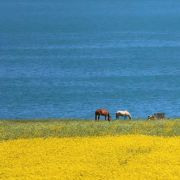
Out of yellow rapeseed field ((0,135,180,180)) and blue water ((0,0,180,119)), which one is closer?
yellow rapeseed field ((0,135,180,180))

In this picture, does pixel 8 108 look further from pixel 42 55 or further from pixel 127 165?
pixel 127 165

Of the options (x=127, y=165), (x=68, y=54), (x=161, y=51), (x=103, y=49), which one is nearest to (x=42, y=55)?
(x=68, y=54)

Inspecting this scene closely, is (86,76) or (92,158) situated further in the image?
(86,76)

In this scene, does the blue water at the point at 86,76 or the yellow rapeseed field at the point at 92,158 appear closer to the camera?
the yellow rapeseed field at the point at 92,158

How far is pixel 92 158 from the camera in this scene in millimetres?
33875

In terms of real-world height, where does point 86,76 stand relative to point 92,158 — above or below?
above

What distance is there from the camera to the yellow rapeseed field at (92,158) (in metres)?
31.0

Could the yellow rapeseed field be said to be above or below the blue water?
below

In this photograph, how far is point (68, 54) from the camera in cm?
15325

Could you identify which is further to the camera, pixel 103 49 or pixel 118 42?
pixel 118 42

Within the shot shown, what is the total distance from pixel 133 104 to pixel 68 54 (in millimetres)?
53889

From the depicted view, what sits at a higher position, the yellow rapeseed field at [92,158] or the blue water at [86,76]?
the blue water at [86,76]

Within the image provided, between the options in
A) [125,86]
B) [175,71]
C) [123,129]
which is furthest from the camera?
[175,71]

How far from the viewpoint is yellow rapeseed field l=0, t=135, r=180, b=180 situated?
30984 mm
